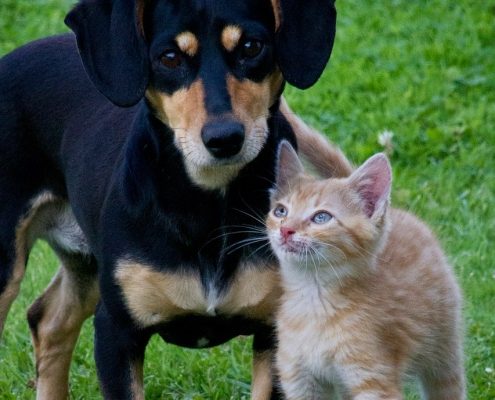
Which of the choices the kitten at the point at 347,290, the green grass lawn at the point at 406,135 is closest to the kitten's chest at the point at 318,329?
the kitten at the point at 347,290

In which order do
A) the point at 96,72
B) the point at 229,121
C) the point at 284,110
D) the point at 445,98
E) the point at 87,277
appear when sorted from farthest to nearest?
the point at 445,98 → the point at 87,277 → the point at 284,110 → the point at 96,72 → the point at 229,121

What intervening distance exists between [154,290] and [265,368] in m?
0.59

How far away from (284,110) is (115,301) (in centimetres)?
106

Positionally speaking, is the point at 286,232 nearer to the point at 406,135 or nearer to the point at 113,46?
the point at 113,46

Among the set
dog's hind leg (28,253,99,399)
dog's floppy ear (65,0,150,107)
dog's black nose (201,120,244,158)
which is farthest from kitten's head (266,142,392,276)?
dog's hind leg (28,253,99,399)

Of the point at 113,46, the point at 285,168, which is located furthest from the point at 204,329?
the point at 113,46

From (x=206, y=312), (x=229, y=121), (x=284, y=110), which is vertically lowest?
(x=206, y=312)

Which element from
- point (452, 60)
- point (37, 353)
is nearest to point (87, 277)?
point (37, 353)

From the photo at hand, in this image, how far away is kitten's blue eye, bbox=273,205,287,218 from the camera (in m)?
5.35

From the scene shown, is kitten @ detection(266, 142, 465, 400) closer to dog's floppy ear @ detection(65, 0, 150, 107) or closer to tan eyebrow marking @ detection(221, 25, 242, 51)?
tan eyebrow marking @ detection(221, 25, 242, 51)

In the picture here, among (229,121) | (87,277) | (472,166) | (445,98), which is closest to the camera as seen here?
(229,121)

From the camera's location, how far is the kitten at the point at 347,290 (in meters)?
5.23

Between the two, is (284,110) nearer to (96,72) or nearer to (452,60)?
(96,72)

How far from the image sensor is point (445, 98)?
9.69 m
